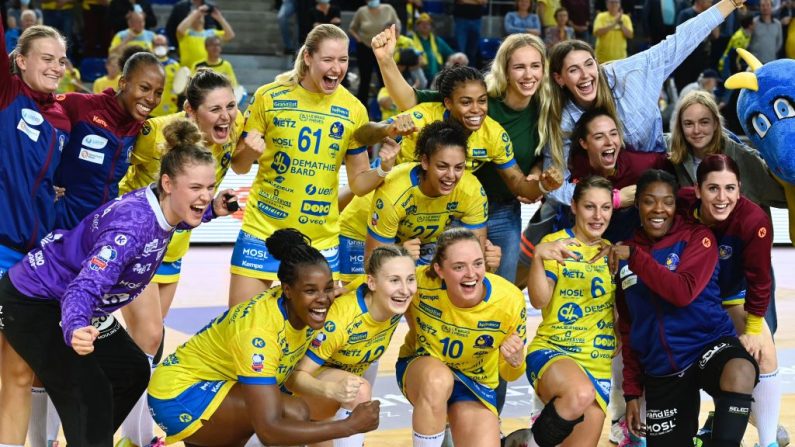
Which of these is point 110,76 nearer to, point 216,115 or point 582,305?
point 216,115

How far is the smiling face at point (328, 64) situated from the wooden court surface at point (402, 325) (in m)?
1.86

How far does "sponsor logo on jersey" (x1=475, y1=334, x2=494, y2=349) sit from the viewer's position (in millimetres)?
5098

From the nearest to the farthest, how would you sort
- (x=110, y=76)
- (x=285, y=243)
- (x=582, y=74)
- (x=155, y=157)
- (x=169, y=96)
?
(x=285, y=243) < (x=155, y=157) < (x=582, y=74) < (x=110, y=76) < (x=169, y=96)

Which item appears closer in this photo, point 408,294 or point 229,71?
point 408,294

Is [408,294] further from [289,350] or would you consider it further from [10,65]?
[10,65]

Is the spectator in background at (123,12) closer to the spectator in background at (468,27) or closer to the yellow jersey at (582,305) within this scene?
the spectator in background at (468,27)

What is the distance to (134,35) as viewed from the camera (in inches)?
539

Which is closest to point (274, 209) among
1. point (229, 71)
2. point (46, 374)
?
point (46, 374)

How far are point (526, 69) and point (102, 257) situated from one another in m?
2.39

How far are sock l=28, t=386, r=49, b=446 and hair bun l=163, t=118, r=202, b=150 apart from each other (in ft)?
4.21

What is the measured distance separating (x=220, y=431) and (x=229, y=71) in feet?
31.0

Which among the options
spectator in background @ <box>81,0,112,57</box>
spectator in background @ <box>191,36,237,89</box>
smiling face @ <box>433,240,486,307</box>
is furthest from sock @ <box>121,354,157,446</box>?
spectator in background @ <box>81,0,112,57</box>

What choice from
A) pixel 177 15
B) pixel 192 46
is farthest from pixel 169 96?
pixel 177 15

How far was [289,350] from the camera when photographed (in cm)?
472
